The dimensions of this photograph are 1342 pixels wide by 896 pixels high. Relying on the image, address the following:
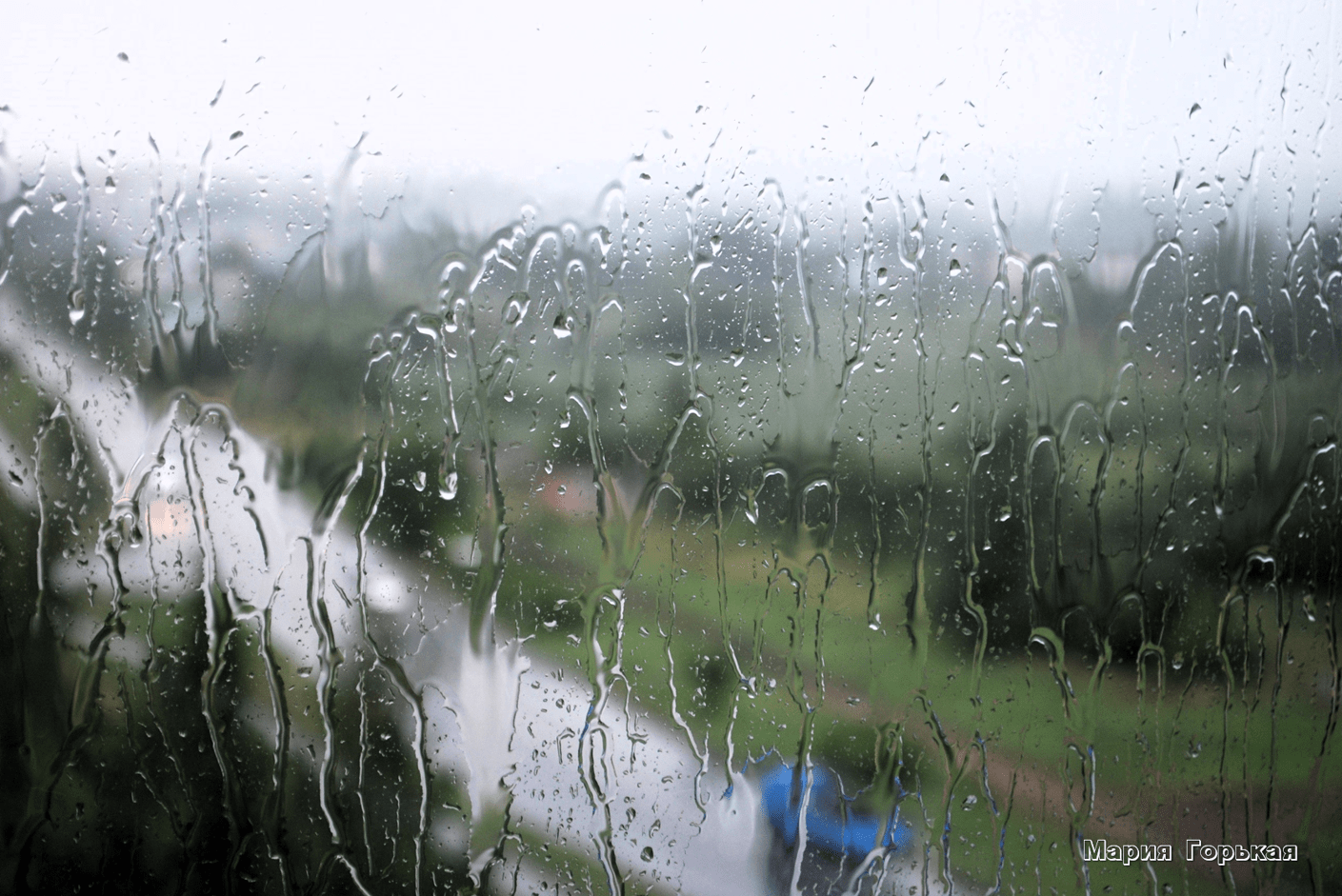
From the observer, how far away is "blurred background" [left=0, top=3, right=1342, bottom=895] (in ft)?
2.73

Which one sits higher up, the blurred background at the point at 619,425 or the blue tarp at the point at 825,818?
the blurred background at the point at 619,425

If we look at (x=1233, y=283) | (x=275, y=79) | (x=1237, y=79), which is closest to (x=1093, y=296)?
(x=1233, y=283)

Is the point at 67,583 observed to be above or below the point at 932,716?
above

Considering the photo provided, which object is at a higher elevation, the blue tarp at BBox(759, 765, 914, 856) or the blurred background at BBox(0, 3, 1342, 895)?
the blurred background at BBox(0, 3, 1342, 895)

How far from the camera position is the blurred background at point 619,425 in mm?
833

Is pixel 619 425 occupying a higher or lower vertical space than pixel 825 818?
higher

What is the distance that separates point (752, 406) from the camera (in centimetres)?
89

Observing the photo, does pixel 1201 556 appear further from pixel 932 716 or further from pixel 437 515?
pixel 437 515

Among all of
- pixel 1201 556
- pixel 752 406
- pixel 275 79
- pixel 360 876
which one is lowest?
pixel 360 876

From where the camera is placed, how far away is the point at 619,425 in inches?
34.5

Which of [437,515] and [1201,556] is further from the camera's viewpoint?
[1201,556]

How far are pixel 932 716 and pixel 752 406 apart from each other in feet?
1.42

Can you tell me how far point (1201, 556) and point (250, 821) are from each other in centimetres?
119

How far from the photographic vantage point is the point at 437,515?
86 centimetres
